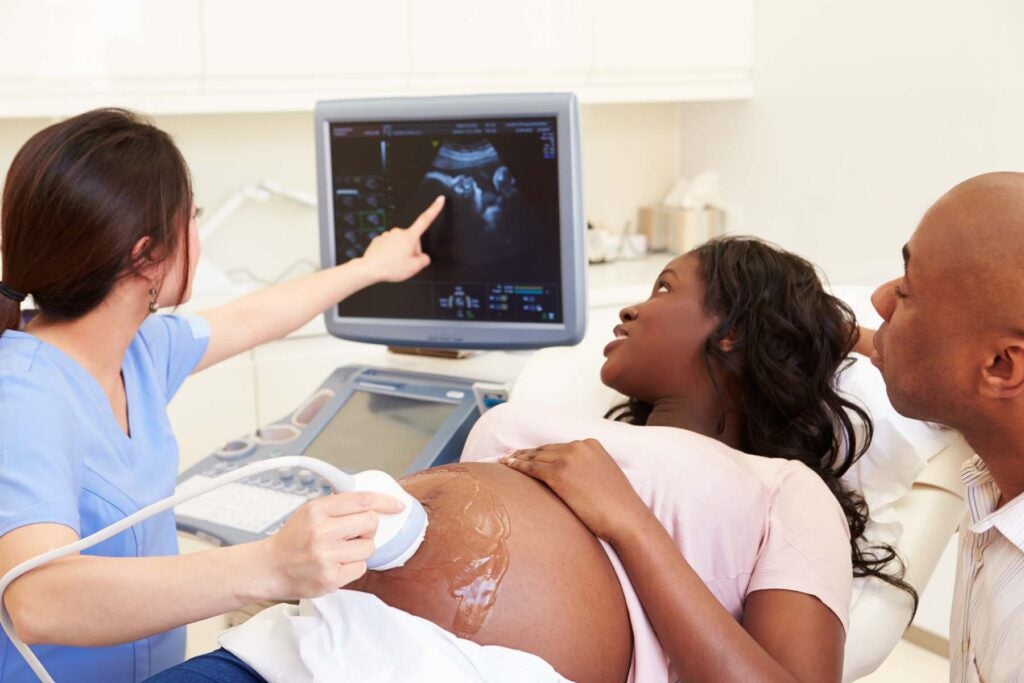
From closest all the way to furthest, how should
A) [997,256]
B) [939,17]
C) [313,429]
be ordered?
[997,256] < [313,429] < [939,17]

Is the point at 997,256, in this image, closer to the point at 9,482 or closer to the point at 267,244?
the point at 9,482

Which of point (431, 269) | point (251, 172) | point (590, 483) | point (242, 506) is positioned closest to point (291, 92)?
point (251, 172)

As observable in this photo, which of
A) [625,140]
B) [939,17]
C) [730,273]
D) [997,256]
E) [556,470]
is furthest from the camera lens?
[625,140]

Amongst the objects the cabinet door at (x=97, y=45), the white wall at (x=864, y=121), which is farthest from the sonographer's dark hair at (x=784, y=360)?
the cabinet door at (x=97, y=45)

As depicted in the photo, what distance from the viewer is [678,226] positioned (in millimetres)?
4031

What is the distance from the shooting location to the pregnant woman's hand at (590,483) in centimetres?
137

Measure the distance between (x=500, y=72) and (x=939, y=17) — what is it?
1.22m

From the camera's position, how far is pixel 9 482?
123 cm

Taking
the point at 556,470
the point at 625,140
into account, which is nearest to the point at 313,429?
the point at 556,470

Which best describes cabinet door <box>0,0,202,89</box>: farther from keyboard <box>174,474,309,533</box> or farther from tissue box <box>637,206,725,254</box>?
tissue box <box>637,206,725,254</box>

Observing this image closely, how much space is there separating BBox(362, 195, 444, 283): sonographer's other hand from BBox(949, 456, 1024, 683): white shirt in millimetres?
941

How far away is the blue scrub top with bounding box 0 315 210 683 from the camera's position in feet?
4.12

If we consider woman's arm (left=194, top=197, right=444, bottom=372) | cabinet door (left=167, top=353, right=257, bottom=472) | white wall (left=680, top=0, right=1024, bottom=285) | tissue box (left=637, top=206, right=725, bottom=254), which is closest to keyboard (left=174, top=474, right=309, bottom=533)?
woman's arm (left=194, top=197, right=444, bottom=372)

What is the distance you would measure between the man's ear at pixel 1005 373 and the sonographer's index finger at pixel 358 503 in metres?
0.61
